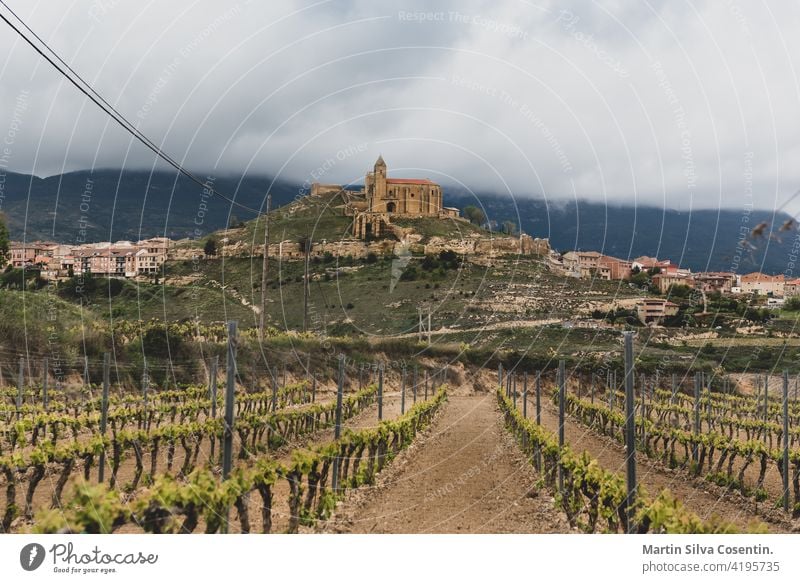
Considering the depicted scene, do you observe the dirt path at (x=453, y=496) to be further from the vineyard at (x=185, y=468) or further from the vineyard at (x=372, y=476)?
the vineyard at (x=185, y=468)

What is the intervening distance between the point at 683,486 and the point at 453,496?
735 centimetres

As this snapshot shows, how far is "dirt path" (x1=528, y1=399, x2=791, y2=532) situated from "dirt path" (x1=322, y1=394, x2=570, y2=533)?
2110 mm

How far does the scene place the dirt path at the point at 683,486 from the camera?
1361 cm

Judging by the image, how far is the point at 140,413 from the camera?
2158 centimetres

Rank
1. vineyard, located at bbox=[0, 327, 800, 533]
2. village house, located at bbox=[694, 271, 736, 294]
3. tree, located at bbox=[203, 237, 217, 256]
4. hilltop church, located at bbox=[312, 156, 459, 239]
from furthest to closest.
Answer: hilltop church, located at bbox=[312, 156, 459, 239], tree, located at bbox=[203, 237, 217, 256], village house, located at bbox=[694, 271, 736, 294], vineyard, located at bbox=[0, 327, 800, 533]

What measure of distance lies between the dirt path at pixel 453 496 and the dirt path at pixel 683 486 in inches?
83.1

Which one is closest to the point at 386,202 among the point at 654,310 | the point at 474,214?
the point at 654,310

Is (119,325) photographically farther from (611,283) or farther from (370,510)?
(611,283)

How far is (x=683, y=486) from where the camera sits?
56.0ft

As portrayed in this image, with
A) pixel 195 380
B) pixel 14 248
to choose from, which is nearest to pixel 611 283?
pixel 195 380

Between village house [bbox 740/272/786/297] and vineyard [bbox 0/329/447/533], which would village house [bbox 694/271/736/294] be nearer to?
village house [bbox 740/272/786/297]

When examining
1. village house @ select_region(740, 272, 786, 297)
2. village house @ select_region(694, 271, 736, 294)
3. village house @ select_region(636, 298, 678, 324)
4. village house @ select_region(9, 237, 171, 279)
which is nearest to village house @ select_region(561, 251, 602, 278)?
village house @ select_region(636, 298, 678, 324)

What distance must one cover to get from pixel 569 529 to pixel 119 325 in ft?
101

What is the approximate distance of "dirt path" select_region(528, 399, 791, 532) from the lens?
13610mm
